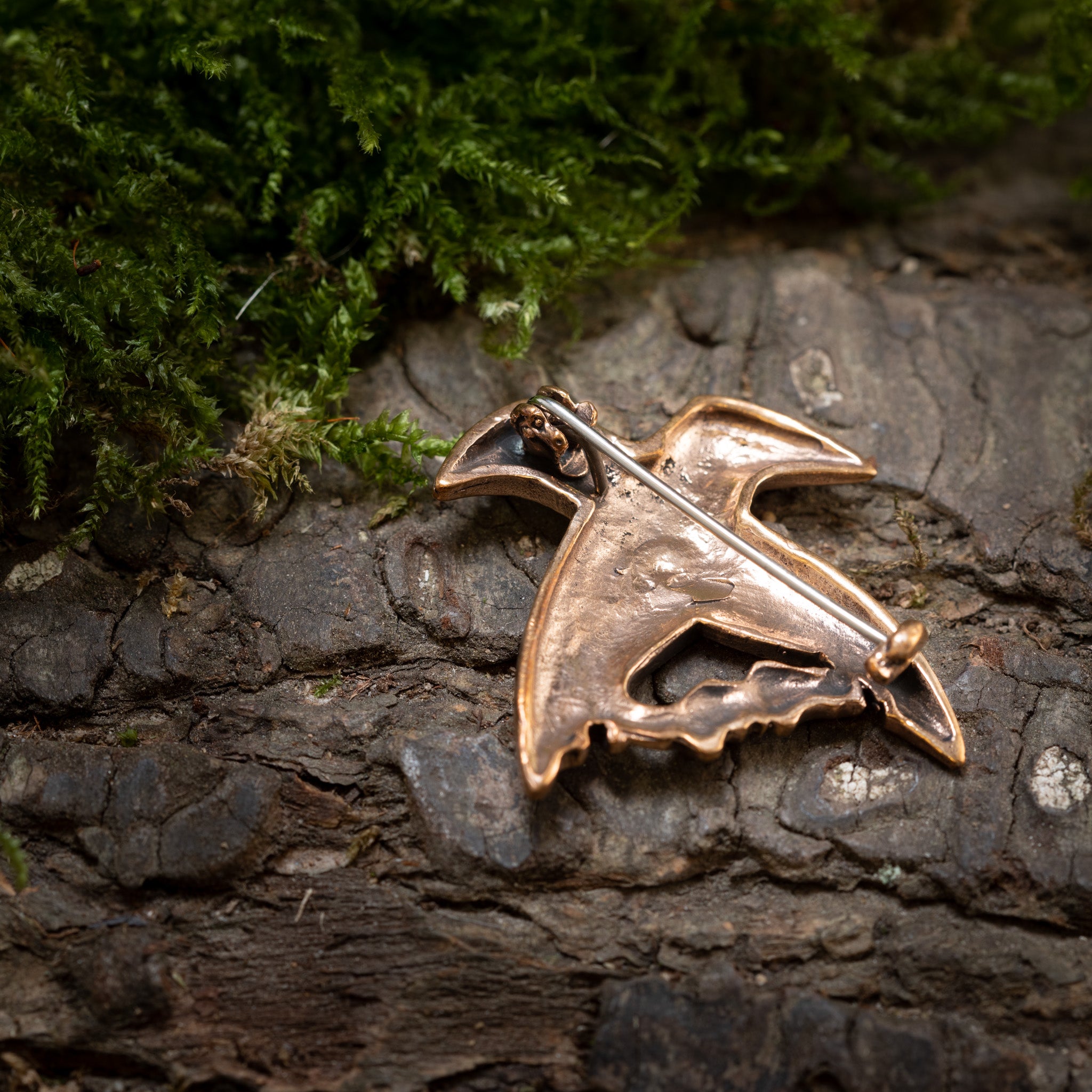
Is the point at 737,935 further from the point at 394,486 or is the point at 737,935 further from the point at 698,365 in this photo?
the point at 698,365

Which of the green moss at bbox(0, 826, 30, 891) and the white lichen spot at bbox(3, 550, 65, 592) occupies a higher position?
the white lichen spot at bbox(3, 550, 65, 592)

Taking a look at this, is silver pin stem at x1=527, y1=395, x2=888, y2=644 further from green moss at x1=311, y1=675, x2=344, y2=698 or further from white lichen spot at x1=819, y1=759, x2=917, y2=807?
green moss at x1=311, y1=675, x2=344, y2=698

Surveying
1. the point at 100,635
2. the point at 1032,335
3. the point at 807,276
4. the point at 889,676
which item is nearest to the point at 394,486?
the point at 100,635

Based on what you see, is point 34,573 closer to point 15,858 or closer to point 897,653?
point 15,858

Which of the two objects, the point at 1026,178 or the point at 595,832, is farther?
the point at 1026,178

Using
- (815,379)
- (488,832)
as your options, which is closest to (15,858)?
(488,832)

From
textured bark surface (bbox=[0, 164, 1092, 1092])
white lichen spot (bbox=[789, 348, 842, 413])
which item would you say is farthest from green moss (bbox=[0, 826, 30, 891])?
white lichen spot (bbox=[789, 348, 842, 413])
